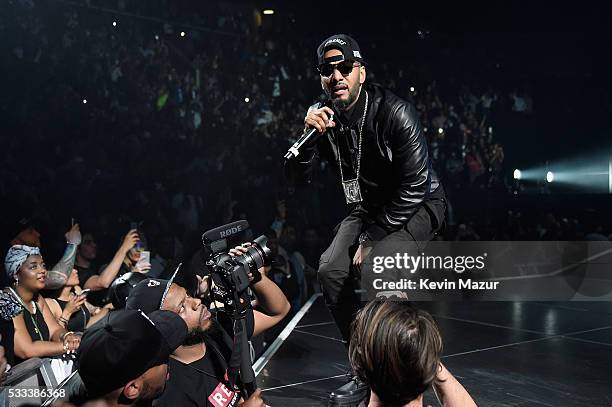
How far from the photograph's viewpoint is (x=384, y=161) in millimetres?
3012

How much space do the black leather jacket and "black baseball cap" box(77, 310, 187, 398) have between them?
148 cm

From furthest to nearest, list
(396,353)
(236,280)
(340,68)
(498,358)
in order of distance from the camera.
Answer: (498,358) → (340,68) → (236,280) → (396,353)

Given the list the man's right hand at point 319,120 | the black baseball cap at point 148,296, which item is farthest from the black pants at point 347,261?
the black baseball cap at point 148,296

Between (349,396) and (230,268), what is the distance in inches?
39.0

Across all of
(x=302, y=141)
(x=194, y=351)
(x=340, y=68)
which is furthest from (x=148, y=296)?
(x=340, y=68)

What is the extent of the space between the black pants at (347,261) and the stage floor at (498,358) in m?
0.50

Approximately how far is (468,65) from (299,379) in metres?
A: 13.2

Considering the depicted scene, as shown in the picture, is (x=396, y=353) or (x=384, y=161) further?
(x=384, y=161)

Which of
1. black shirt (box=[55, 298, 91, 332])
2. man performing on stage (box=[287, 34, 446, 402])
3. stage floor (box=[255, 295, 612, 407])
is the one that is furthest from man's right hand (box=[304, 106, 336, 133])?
black shirt (box=[55, 298, 91, 332])

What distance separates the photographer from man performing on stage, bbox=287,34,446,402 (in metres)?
2.91

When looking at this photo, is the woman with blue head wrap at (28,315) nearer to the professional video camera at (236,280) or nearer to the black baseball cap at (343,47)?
the professional video camera at (236,280)

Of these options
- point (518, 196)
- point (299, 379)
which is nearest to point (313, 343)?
point (299, 379)

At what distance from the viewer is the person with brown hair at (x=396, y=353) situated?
1521 mm

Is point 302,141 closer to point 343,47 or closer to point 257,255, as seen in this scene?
point 343,47
